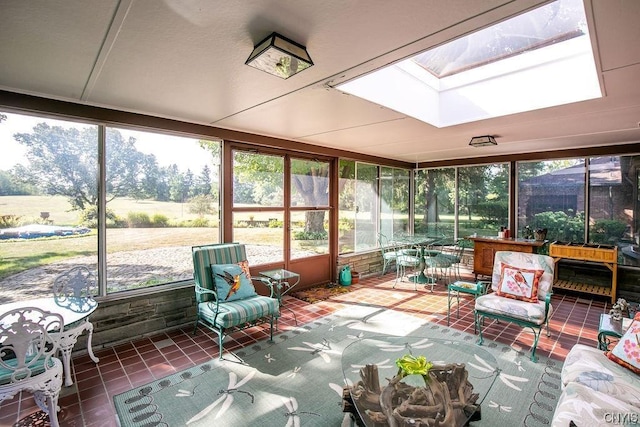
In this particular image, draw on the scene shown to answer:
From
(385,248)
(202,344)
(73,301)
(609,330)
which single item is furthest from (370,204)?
(73,301)

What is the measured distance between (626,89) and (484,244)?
3.61m

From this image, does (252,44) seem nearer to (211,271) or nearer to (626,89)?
(211,271)

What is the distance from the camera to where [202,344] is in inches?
129

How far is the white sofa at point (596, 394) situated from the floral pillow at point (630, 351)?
0.11 feet

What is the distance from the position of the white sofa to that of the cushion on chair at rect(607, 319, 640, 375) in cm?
3

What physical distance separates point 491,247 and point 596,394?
13.6ft

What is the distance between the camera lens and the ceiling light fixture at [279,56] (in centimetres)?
174

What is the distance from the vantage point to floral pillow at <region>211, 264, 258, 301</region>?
11.1 feet

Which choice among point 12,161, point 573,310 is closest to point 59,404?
point 12,161

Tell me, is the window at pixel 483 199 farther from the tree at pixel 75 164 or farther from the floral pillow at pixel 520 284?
the tree at pixel 75 164

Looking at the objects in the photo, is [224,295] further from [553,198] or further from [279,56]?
[553,198]

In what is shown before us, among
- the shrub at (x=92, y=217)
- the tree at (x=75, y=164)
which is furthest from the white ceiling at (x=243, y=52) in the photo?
the shrub at (x=92, y=217)

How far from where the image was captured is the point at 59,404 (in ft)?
7.61

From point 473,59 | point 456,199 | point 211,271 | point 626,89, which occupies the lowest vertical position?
point 211,271
